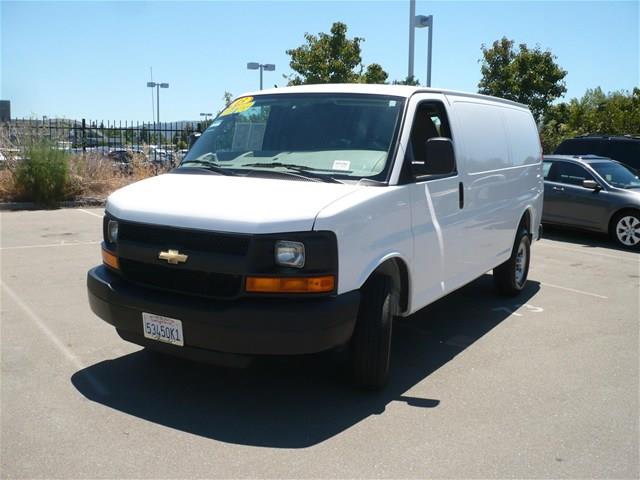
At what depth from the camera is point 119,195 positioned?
471 centimetres

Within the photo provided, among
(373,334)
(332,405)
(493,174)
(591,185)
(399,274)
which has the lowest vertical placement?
(332,405)

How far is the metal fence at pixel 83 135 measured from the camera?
15.0 m

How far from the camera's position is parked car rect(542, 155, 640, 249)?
39.3ft

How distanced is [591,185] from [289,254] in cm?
1006

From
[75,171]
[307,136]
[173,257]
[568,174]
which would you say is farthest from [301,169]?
[75,171]

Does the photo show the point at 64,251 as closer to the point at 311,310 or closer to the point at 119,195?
the point at 119,195

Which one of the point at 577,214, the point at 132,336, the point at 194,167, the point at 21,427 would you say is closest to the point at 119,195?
the point at 194,167

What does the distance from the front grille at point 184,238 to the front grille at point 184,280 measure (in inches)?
5.9

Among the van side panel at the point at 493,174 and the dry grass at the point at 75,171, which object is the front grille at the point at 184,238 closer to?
the van side panel at the point at 493,174

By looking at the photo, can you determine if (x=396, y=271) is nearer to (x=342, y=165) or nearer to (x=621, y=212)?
(x=342, y=165)

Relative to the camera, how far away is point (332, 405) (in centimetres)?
440

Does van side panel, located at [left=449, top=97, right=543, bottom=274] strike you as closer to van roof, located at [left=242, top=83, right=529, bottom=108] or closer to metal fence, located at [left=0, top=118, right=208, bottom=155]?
van roof, located at [left=242, top=83, right=529, bottom=108]

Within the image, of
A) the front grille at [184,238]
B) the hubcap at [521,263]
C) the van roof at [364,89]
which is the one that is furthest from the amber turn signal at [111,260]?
the hubcap at [521,263]

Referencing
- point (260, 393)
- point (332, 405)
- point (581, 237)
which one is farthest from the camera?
point (581, 237)
